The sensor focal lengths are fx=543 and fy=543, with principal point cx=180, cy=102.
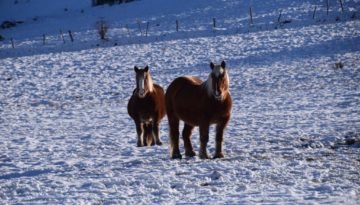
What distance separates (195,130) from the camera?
13.5m

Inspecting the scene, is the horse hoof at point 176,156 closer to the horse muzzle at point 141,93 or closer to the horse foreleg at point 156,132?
the horse muzzle at point 141,93

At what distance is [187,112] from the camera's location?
9.67 m

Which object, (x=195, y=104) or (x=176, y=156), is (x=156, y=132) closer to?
(x=176, y=156)

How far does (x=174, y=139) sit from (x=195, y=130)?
3372mm

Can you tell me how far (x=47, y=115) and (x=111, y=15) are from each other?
24844mm

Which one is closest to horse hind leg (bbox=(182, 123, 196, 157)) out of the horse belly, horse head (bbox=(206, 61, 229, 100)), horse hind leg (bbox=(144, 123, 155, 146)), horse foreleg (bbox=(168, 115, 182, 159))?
horse foreleg (bbox=(168, 115, 182, 159))

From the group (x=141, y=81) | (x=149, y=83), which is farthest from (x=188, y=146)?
(x=149, y=83)

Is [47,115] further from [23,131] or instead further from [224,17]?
[224,17]

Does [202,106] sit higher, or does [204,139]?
[202,106]

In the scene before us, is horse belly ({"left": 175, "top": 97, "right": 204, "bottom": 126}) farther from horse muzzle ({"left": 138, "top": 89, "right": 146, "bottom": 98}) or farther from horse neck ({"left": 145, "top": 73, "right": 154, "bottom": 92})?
horse neck ({"left": 145, "top": 73, "right": 154, "bottom": 92})

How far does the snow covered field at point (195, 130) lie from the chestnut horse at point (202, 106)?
1.33ft

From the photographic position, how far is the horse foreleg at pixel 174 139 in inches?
396

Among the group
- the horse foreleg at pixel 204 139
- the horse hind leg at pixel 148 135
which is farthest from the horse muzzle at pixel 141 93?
the horse foreleg at pixel 204 139

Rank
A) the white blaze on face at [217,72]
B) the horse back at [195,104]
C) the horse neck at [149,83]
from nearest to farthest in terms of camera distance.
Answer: the white blaze on face at [217,72]
the horse back at [195,104]
the horse neck at [149,83]
